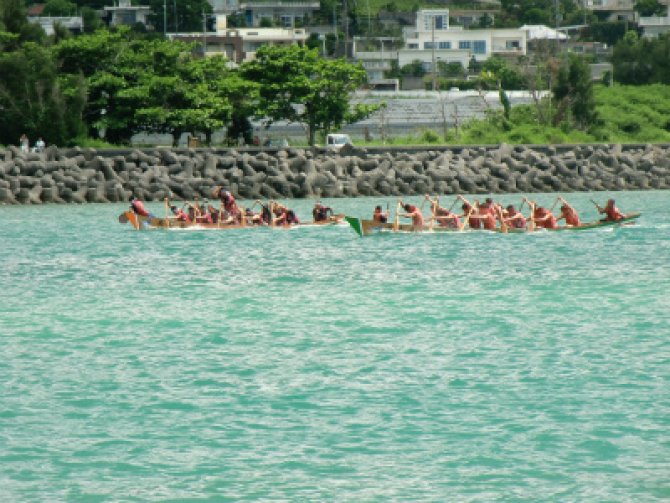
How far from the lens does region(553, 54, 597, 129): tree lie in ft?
238

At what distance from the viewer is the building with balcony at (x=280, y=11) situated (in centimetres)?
16750

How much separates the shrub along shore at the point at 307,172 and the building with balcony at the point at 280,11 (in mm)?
105840

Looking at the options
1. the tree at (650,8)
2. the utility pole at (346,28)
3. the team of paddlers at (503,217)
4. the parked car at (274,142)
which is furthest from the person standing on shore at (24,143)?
the tree at (650,8)

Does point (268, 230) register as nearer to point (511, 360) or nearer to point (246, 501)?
point (511, 360)

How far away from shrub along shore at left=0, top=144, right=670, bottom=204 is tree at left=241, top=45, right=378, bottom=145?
6.75m

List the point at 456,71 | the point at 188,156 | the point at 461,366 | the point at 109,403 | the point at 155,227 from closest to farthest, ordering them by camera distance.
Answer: the point at 109,403, the point at 461,366, the point at 155,227, the point at 188,156, the point at 456,71

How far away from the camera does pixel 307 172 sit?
59.5 meters

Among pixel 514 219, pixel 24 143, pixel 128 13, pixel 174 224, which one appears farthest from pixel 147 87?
pixel 128 13

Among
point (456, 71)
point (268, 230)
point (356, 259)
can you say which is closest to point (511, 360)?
point (356, 259)

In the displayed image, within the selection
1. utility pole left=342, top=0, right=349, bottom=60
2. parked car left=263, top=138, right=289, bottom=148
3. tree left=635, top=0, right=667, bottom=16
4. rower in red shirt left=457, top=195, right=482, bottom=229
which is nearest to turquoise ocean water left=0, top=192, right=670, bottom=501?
rower in red shirt left=457, top=195, right=482, bottom=229

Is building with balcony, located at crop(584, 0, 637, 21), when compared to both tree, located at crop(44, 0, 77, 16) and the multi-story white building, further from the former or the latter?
tree, located at crop(44, 0, 77, 16)

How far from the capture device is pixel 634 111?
247 ft

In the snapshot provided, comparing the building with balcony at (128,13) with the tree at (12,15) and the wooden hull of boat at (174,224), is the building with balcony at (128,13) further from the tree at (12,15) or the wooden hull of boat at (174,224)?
the wooden hull of boat at (174,224)

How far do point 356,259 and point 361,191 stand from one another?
2064 centimetres
